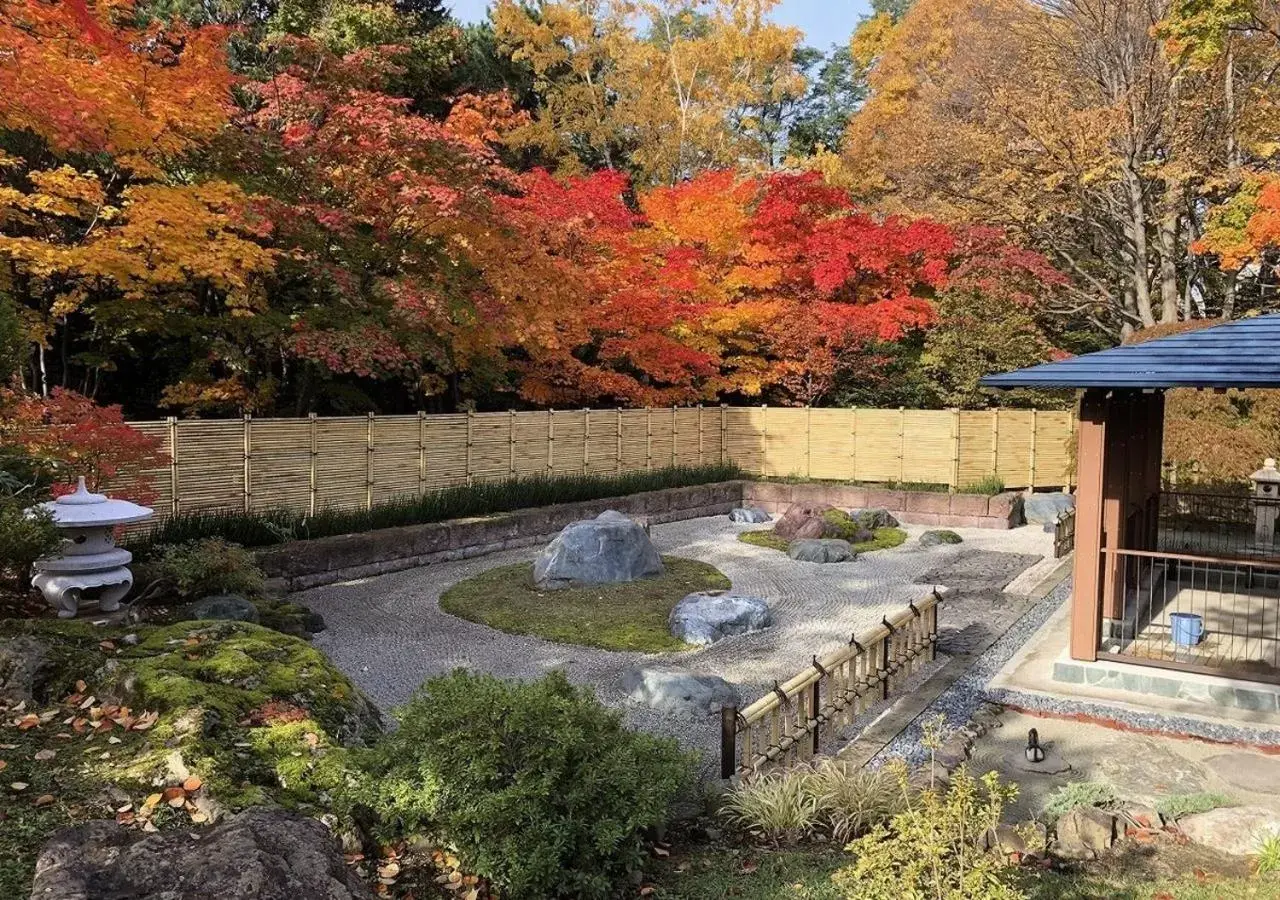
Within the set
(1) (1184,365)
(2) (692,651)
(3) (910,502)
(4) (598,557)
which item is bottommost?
(2) (692,651)

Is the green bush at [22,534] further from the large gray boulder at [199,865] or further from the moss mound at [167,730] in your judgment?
the large gray boulder at [199,865]

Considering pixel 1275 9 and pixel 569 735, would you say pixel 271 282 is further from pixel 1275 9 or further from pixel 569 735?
pixel 1275 9

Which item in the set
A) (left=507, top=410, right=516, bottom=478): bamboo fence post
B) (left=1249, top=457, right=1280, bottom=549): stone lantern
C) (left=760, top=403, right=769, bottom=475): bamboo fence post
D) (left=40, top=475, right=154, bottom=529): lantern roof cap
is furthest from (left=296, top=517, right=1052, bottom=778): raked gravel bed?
(left=760, top=403, right=769, bottom=475): bamboo fence post

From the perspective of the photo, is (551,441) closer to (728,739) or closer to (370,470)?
(370,470)

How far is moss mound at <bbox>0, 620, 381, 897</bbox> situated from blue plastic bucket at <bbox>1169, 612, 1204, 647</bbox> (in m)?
7.10

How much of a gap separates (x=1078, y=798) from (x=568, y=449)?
1427cm

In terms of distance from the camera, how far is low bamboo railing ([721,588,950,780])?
6016 millimetres

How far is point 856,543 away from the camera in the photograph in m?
16.6

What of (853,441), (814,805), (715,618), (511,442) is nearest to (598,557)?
(715,618)

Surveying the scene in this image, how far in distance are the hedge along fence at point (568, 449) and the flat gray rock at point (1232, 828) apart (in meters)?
11.1

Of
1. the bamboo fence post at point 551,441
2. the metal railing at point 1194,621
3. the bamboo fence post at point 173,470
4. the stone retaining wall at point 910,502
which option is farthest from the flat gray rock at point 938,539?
the bamboo fence post at point 173,470

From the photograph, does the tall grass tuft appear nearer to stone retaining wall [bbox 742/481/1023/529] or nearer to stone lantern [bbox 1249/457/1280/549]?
stone retaining wall [bbox 742/481/1023/529]

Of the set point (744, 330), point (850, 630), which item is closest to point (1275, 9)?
point (744, 330)

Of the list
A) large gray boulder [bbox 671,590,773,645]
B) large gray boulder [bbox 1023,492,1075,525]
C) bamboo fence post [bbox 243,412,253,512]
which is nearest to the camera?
large gray boulder [bbox 671,590,773,645]
